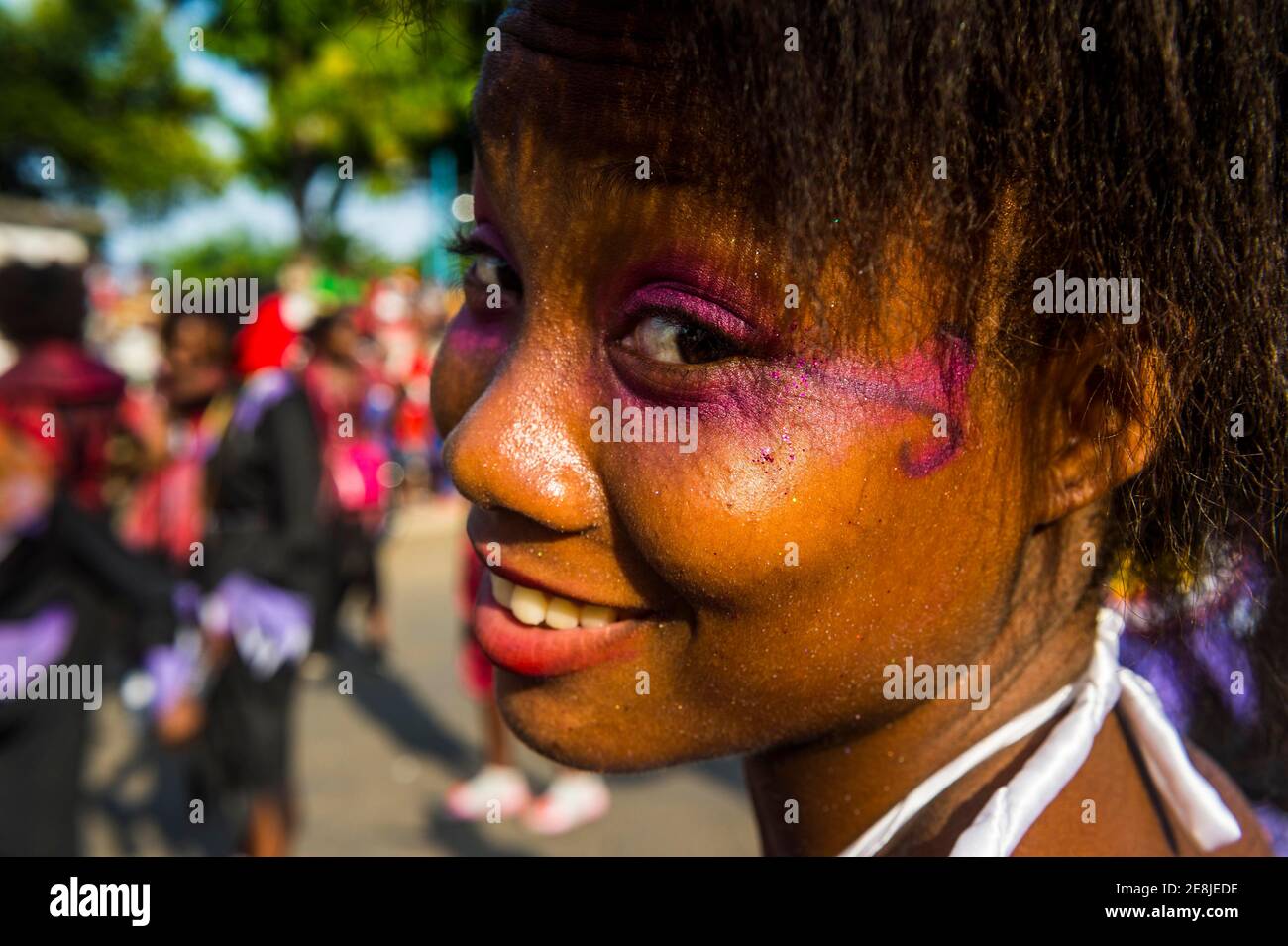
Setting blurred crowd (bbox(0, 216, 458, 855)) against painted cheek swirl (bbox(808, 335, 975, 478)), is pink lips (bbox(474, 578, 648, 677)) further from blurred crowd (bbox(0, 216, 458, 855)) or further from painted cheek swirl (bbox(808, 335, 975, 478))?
blurred crowd (bbox(0, 216, 458, 855))

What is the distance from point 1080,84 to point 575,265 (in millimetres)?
→ 450

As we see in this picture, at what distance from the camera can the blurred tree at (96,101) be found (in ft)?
73.3

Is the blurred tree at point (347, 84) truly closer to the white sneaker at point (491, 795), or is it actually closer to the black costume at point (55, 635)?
the black costume at point (55, 635)

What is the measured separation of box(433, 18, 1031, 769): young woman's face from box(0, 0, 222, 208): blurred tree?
23097 mm

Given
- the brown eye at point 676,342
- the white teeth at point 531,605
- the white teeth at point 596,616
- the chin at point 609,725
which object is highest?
the brown eye at point 676,342

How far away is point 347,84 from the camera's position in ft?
40.3

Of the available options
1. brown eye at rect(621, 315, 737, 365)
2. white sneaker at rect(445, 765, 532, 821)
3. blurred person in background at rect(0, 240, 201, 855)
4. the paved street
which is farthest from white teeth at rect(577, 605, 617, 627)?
white sneaker at rect(445, 765, 532, 821)

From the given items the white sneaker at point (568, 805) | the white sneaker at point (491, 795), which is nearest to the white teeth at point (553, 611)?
the white sneaker at point (568, 805)

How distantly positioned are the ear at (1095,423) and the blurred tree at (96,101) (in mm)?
23298

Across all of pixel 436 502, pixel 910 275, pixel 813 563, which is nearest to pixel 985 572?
pixel 813 563

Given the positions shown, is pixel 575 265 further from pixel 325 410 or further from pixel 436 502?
pixel 436 502

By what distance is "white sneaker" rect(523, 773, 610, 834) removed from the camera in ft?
15.3

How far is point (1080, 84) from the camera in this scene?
3.00ft

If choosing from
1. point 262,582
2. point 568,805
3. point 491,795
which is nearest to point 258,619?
point 262,582
